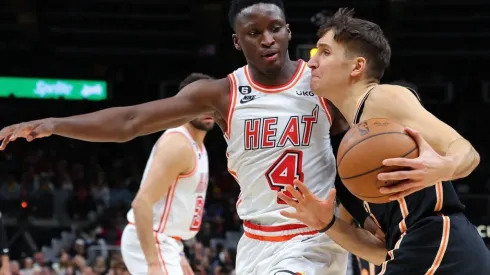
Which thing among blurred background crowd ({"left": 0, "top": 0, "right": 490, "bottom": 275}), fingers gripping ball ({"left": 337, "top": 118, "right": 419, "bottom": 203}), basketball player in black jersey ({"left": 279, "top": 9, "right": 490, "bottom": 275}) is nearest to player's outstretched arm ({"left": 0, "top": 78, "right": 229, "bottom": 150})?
basketball player in black jersey ({"left": 279, "top": 9, "right": 490, "bottom": 275})

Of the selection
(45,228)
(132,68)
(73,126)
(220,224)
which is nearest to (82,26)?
(132,68)

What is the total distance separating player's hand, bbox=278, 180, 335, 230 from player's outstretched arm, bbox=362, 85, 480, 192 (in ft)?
1.35

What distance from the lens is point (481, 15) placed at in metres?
17.2

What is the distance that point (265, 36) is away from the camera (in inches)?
142

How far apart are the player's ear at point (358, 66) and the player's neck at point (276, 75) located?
515 mm

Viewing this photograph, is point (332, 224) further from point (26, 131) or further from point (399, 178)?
point (26, 131)

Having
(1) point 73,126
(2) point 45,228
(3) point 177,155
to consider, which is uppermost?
(1) point 73,126

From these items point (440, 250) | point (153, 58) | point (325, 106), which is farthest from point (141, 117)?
point (153, 58)

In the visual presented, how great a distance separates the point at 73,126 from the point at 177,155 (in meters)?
1.64

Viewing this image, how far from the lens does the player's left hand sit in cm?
259

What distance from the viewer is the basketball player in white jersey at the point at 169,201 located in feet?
16.0

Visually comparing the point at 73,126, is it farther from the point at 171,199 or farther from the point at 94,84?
the point at 94,84

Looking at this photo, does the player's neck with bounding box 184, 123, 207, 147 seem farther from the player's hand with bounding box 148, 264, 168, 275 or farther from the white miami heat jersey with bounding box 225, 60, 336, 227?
the white miami heat jersey with bounding box 225, 60, 336, 227

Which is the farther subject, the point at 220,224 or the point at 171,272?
the point at 220,224
